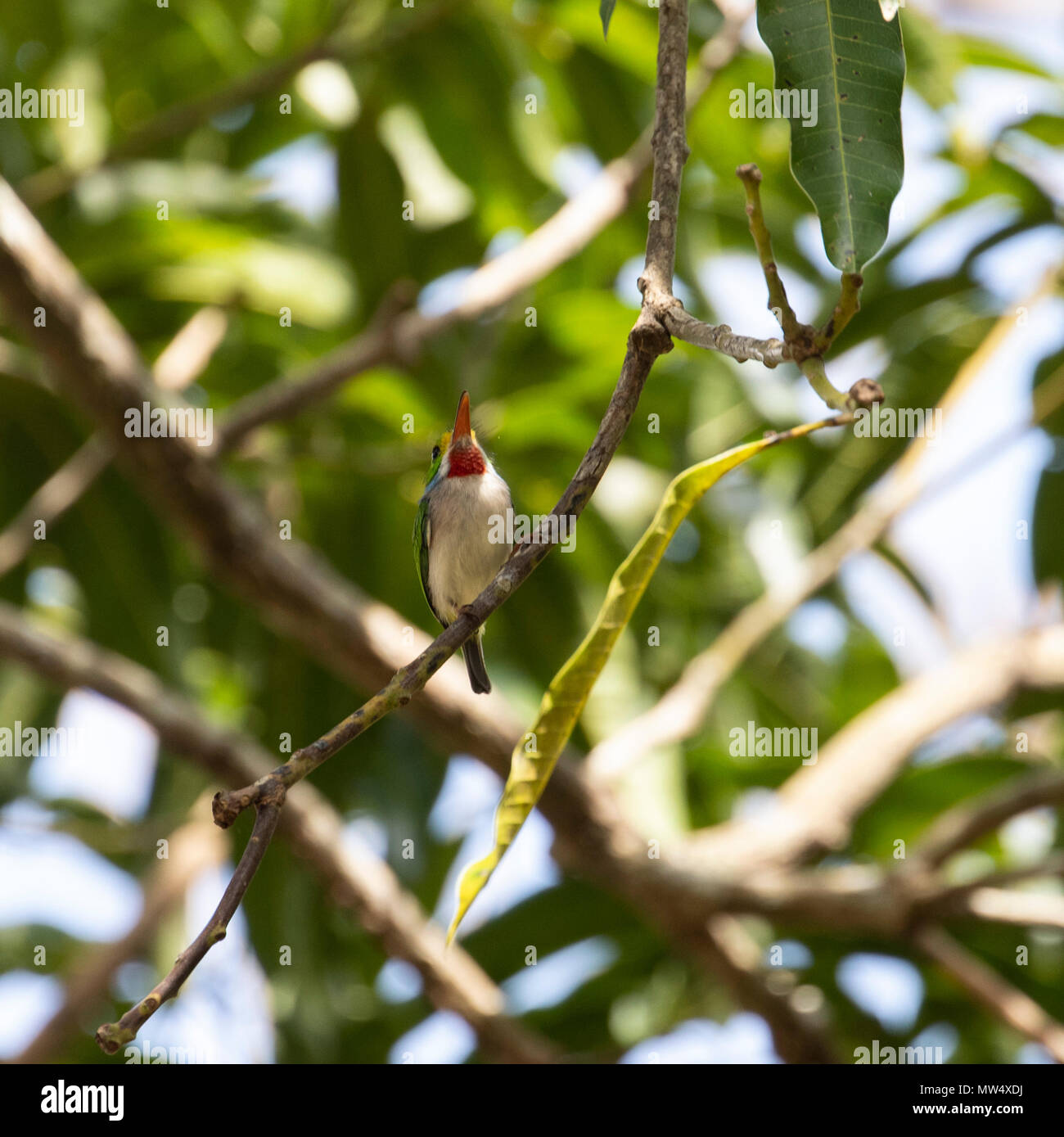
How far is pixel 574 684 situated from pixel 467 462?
2001 millimetres

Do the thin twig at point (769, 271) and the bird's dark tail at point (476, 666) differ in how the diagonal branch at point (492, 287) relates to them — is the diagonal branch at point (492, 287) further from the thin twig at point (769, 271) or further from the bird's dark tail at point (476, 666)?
the thin twig at point (769, 271)

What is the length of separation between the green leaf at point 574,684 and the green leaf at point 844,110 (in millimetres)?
306

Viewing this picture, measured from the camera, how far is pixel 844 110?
1.55 m

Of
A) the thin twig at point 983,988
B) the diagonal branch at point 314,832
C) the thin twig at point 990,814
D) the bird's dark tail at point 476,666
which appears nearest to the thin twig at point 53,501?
the diagonal branch at point 314,832

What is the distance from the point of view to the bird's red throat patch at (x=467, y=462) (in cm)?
344

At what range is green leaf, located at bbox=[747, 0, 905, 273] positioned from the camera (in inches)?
56.9

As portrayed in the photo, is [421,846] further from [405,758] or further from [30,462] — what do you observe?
[30,462]

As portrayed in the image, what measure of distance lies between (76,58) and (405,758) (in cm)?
315

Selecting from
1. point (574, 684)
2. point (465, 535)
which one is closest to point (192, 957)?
point (574, 684)

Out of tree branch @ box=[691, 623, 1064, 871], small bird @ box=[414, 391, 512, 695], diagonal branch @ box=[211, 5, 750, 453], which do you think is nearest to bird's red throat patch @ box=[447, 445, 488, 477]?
small bird @ box=[414, 391, 512, 695]

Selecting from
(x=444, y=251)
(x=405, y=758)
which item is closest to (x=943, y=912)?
(x=405, y=758)

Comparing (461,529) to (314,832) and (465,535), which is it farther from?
(314,832)

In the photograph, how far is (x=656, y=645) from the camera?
5.26 metres
